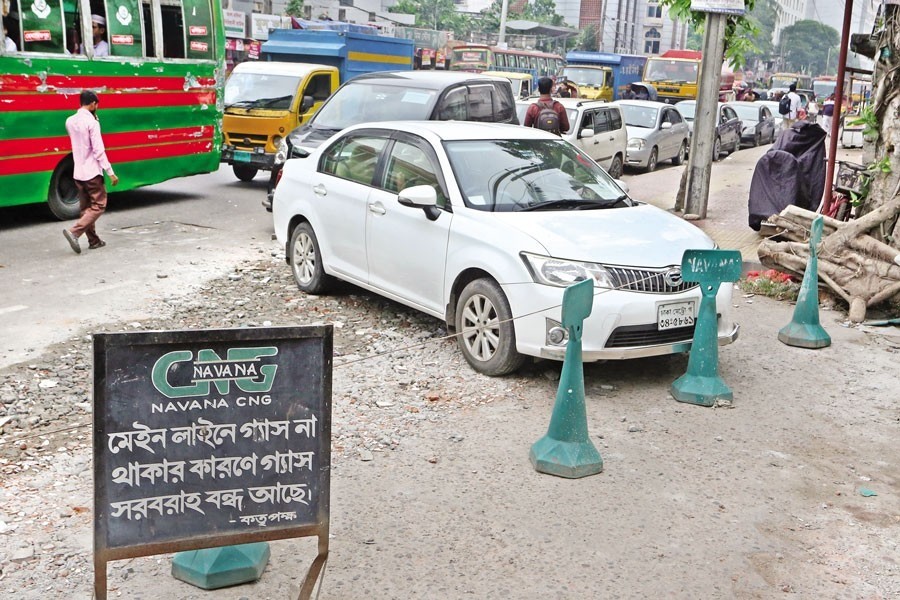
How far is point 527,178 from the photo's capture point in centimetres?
733

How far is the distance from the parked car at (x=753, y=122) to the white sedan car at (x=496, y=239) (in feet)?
73.6

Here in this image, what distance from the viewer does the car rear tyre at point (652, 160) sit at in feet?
68.9

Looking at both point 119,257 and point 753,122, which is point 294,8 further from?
point 119,257

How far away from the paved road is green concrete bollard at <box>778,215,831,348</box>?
529cm

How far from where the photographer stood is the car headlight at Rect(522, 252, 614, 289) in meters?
6.23

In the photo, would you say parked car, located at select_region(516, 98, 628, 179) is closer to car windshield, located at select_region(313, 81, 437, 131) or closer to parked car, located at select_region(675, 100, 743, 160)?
car windshield, located at select_region(313, 81, 437, 131)

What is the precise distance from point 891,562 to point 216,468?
299 centimetres

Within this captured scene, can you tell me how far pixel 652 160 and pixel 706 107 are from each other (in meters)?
8.11

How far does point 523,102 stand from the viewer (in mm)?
18859

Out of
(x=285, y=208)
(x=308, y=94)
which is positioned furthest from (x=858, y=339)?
(x=308, y=94)

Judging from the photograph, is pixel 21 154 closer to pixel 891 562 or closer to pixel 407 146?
pixel 407 146

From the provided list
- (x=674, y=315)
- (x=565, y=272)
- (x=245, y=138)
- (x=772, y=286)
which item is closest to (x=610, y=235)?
(x=565, y=272)

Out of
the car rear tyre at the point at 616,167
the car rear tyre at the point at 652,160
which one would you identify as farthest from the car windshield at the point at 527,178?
the car rear tyre at the point at 652,160

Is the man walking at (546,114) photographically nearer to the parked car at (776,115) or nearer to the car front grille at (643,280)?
the car front grille at (643,280)
